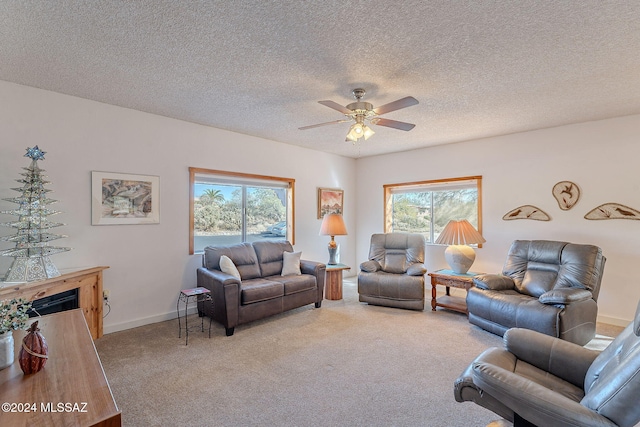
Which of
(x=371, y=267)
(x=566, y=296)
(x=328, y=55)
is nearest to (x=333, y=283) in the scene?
(x=371, y=267)

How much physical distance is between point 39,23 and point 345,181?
502 cm

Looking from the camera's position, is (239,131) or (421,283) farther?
(239,131)

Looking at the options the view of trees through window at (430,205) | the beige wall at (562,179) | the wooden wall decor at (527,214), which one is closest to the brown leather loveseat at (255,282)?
the view of trees through window at (430,205)

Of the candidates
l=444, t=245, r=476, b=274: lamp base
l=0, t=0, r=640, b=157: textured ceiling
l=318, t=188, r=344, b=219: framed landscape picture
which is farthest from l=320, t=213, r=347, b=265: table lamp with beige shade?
l=0, t=0, r=640, b=157: textured ceiling

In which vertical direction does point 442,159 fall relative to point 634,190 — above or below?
above

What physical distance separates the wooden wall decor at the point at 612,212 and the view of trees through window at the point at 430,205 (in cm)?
138

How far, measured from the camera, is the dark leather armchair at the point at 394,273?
421 centimetres

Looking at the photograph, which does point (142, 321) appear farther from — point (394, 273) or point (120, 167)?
point (394, 273)

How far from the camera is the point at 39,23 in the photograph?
1973mm

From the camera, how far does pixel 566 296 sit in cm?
289

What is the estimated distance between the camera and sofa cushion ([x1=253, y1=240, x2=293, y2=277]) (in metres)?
4.35

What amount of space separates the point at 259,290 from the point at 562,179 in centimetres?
431

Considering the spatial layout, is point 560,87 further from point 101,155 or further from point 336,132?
point 101,155

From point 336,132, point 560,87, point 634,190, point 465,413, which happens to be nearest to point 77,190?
point 336,132
